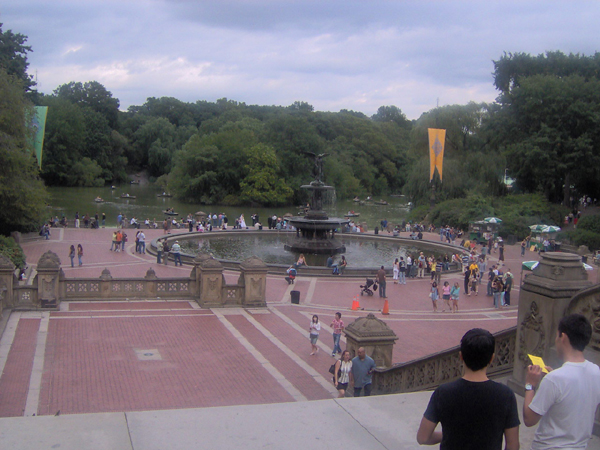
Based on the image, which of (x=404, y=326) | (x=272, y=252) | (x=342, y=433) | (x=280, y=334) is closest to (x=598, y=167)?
(x=272, y=252)

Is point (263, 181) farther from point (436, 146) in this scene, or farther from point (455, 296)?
point (455, 296)

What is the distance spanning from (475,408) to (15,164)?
3131cm

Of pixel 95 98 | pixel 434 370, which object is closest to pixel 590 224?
pixel 434 370

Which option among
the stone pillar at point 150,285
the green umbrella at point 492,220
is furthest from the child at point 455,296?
the green umbrella at point 492,220

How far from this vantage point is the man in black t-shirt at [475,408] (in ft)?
11.9

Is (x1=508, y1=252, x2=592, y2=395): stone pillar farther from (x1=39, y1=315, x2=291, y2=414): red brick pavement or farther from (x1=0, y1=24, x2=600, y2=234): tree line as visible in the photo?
(x1=0, y1=24, x2=600, y2=234): tree line

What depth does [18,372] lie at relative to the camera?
11.8m

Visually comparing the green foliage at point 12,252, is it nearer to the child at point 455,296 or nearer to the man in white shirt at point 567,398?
the child at point 455,296

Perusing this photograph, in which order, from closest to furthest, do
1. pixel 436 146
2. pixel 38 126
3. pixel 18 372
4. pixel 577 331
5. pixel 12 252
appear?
pixel 577 331
pixel 18 372
pixel 12 252
pixel 38 126
pixel 436 146

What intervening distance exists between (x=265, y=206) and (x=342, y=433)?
75466 millimetres

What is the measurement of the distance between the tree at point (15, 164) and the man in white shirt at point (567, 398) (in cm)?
3054

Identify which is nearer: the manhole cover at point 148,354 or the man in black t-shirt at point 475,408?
the man in black t-shirt at point 475,408

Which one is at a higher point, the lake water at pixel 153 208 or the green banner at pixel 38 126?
the green banner at pixel 38 126

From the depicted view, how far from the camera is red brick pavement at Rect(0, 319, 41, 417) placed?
32.9ft
